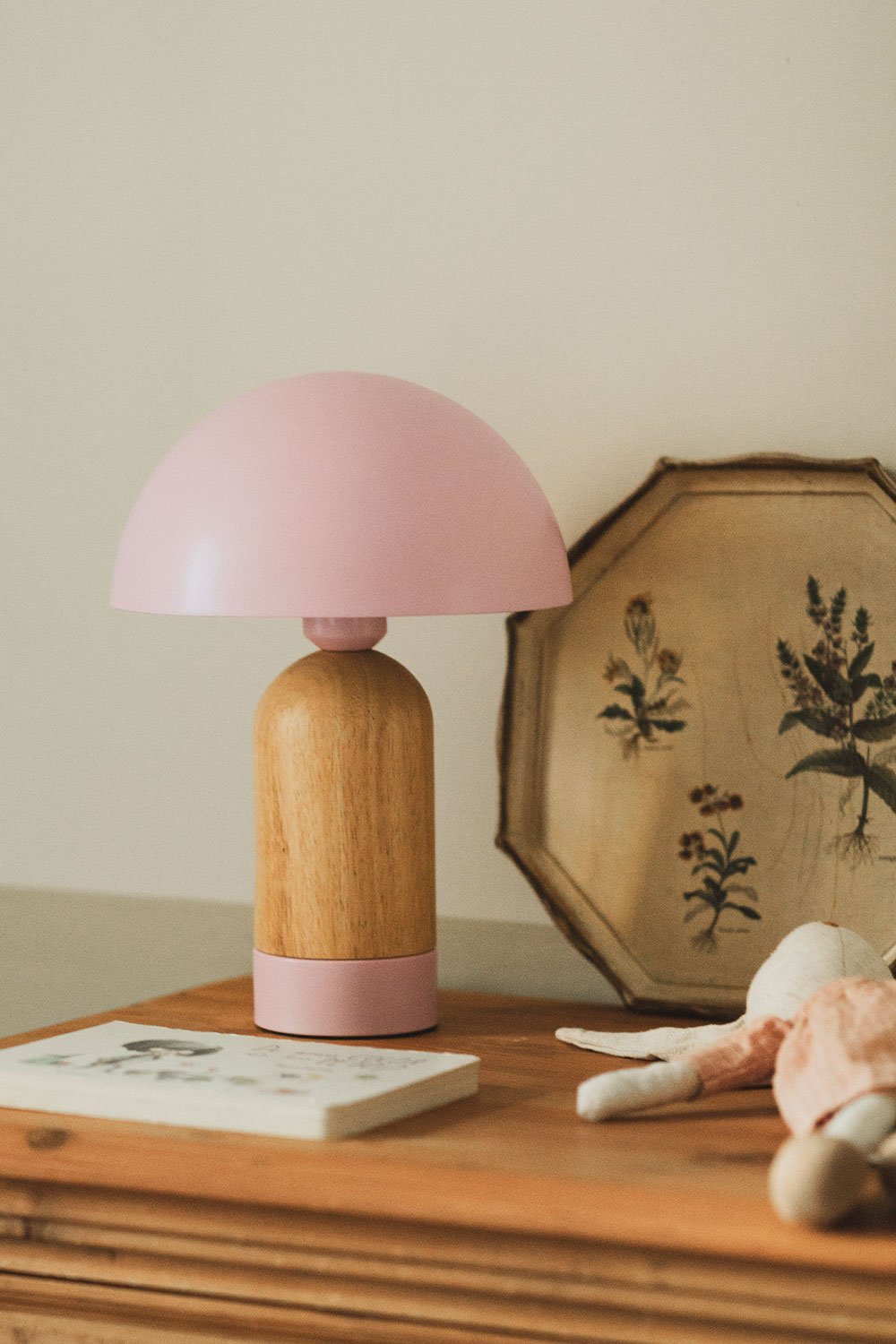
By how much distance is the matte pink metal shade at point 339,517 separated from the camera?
0.94m

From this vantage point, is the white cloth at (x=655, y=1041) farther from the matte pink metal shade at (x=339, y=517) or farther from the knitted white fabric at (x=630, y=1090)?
the matte pink metal shade at (x=339, y=517)

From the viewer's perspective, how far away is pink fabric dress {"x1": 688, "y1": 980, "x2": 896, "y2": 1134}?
2.51 feet

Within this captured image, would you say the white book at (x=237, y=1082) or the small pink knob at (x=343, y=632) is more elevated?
the small pink knob at (x=343, y=632)

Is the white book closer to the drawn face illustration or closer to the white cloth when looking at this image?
the drawn face illustration

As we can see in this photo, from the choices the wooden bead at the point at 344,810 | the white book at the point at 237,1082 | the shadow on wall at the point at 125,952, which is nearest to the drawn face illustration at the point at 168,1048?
the white book at the point at 237,1082

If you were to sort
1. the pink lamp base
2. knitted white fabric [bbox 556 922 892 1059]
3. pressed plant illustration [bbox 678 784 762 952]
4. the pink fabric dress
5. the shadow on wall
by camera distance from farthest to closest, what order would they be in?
the shadow on wall → pressed plant illustration [bbox 678 784 762 952] → the pink lamp base → knitted white fabric [bbox 556 922 892 1059] → the pink fabric dress

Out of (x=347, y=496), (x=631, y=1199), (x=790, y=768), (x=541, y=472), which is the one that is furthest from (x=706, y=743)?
(x=631, y=1199)

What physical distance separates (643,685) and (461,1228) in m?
0.52

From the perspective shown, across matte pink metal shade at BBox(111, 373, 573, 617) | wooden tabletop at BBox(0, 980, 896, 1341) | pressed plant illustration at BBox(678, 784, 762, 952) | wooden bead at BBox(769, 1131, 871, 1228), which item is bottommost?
wooden tabletop at BBox(0, 980, 896, 1341)

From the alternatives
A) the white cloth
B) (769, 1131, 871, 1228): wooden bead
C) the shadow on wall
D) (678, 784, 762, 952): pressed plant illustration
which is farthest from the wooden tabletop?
the shadow on wall

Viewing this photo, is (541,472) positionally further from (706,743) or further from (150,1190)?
(150,1190)

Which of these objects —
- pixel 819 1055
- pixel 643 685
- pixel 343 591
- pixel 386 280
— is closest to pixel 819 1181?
pixel 819 1055

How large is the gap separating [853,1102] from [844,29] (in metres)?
0.77

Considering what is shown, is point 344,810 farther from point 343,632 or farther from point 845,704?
point 845,704
